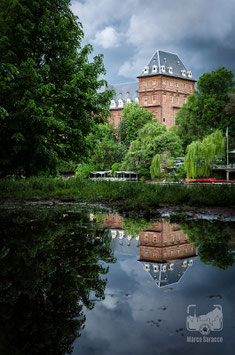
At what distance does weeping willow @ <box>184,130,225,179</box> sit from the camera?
1303 inches

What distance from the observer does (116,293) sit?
91.0 inches

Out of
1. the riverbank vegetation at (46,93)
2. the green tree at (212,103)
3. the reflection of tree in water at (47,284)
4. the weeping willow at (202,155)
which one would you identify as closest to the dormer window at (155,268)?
the reflection of tree in water at (47,284)

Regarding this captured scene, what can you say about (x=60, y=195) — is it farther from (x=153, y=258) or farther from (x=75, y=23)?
(x=75, y=23)

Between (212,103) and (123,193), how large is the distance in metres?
35.3

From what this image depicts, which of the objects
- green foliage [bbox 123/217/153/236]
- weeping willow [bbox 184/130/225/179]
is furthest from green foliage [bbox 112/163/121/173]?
green foliage [bbox 123/217/153/236]

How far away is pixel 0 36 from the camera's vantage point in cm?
1300

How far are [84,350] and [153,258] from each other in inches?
72.2

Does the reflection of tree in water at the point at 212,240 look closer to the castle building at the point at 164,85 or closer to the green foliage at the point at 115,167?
the green foliage at the point at 115,167

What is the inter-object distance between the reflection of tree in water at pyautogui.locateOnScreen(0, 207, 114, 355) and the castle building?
71.3 meters

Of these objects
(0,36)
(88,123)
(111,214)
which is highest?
(0,36)

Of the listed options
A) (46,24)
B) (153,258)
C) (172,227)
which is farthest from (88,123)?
(153,258)

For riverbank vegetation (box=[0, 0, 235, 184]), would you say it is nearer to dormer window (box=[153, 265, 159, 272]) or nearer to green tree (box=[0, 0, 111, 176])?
green tree (box=[0, 0, 111, 176])

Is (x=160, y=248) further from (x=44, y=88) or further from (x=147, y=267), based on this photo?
(x=44, y=88)

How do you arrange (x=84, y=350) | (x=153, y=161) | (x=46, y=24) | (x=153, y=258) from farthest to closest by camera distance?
(x=153, y=161), (x=46, y=24), (x=153, y=258), (x=84, y=350)
